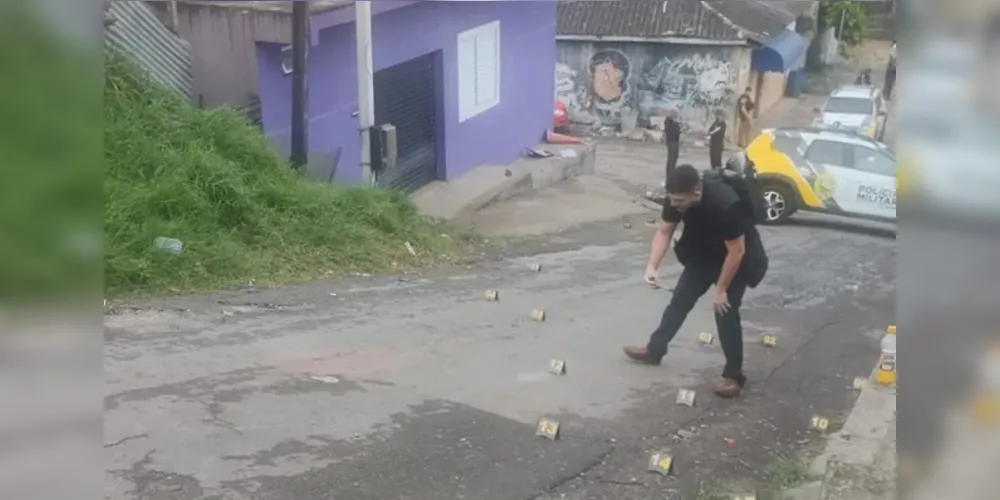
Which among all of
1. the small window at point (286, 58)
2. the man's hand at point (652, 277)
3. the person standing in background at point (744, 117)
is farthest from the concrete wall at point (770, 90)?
the small window at point (286, 58)

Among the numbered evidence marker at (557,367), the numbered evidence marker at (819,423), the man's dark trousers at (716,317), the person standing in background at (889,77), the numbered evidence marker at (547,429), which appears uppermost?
the person standing in background at (889,77)

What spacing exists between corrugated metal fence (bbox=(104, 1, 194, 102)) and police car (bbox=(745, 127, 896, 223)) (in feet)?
7.11

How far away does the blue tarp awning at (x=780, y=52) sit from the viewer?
3043 mm

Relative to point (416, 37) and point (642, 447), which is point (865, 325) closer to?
point (642, 447)

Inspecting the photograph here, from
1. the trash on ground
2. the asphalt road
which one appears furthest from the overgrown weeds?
the asphalt road

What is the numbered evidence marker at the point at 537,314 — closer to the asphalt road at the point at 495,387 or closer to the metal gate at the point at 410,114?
the asphalt road at the point at 495,387

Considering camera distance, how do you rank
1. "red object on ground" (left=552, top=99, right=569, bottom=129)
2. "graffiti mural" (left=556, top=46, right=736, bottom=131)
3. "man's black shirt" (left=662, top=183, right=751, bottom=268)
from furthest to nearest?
1. "red object on ground" (left=552, top=99, right=569, bottom=129)
2. "graffiti mural" (left=556, top=46, right=736, bottom=131)
3. "man's black shirt" (left=662, top=183, right=751, bottom=268)

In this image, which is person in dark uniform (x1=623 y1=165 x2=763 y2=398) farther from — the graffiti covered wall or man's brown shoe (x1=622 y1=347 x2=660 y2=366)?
the graffiti covered wall

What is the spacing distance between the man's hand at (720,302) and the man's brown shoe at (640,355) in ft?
0.73

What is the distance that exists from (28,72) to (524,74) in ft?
7.31

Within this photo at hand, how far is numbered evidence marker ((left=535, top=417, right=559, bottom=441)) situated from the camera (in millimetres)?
2748

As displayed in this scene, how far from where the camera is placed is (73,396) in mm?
1866

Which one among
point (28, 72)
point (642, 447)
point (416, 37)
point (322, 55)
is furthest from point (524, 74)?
point (28, 72)

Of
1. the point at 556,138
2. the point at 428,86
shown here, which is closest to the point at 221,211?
the point at 428,86
